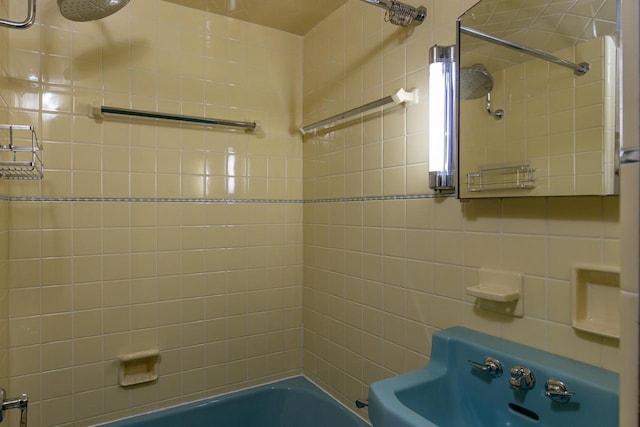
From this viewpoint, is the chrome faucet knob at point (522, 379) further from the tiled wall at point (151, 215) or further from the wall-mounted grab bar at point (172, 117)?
the wall-mounted grab bar at point (172, 117)

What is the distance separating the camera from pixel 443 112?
1.33 metres

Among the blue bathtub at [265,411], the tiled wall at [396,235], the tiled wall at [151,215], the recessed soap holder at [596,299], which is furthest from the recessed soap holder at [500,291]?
the tiled wall at [151,215]

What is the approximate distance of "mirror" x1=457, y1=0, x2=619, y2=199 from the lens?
926mm

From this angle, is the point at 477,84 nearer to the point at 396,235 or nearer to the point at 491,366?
the point at 396,235

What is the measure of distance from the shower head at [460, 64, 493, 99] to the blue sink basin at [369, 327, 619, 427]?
2.55ft

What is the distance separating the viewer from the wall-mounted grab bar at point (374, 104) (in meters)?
1.46

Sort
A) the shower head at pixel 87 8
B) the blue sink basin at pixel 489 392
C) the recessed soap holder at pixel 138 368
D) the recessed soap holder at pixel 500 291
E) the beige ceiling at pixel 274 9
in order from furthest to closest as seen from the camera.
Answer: the beige ceiling at pixel 274 9
the recessed soap holder at pixel 138 368
the shower head at pixel 87 8
the recessed soap holder at pixel 500 291
the blue sink basin at pixel 489 392

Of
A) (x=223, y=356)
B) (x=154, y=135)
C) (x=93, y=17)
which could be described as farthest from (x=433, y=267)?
(x=93, y=17)

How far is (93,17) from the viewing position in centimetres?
140

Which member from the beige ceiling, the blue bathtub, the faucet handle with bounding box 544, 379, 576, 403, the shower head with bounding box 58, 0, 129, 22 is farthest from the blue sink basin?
the beige ceiling

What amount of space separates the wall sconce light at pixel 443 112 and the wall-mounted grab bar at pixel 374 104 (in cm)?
14

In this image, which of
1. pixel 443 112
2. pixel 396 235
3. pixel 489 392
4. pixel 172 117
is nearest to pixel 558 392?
pixel 489 392

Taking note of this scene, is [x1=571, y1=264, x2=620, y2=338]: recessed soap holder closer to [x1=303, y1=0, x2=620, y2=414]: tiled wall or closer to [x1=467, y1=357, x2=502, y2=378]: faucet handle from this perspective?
[x1=303, y1=0, x2=620, y2=414]: tiled wall

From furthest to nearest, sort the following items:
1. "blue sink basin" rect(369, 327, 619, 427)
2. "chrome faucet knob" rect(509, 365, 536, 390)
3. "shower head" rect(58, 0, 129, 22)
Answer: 1. "shower head" rect(58, 0, 129, 22)
2. "chrome faucet knob" rect(509, 365, 536, 390)
3. "blue sink basin" rect(369, 327, 619, 427)
